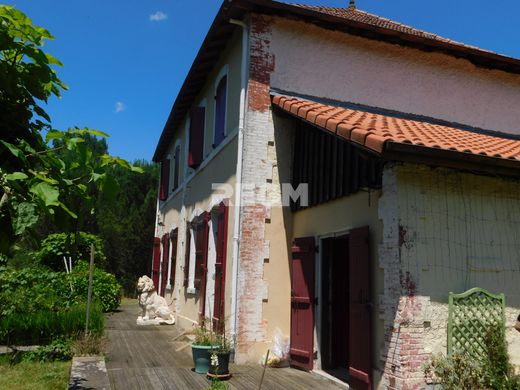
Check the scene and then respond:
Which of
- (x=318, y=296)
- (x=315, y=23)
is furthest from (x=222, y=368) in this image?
(x=315, y=23)

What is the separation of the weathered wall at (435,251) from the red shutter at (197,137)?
697 cm

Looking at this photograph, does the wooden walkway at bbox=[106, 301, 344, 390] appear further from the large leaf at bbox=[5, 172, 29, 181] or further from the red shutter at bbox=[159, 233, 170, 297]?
the red shutter at bbox=[159, 233, 170, 297]

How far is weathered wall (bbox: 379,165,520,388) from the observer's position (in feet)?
17.2

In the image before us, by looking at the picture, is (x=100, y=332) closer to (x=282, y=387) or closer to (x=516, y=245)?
(x=282, y=387)

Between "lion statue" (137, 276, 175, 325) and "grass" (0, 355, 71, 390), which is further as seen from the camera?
"lion statue" (137, 276, 175, 325)

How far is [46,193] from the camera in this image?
2.66m

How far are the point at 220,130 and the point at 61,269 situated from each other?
1001 centimetres

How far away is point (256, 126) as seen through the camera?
8359 mm

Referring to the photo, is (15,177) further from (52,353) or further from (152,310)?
(152,310)

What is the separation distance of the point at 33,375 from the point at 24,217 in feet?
17.0

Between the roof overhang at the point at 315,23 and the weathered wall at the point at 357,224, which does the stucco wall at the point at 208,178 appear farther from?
the weathered wall at the point at 357,224

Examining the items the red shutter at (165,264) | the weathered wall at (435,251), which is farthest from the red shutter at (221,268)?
the red shutter at (165,264)

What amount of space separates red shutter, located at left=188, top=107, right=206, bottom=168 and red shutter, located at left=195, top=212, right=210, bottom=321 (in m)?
1.64

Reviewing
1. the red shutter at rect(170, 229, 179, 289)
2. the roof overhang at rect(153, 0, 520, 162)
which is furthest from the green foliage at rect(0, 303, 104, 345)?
the red shutter at rect(170, 229, 179, 289)
